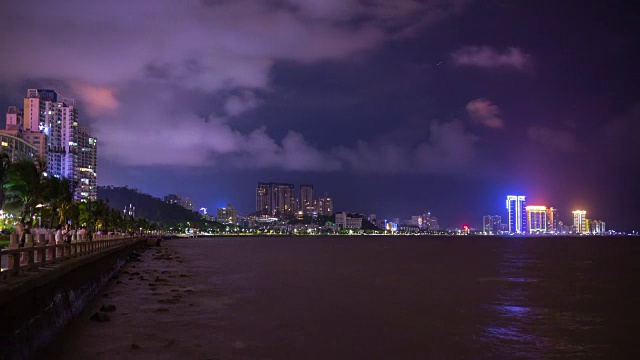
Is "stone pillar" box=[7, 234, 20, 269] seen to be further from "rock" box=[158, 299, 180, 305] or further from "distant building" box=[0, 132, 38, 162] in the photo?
"distant building" box=[0, 132, 38, 162]

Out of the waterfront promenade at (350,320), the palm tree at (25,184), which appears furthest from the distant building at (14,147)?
the waterfront promenade at (350,320)

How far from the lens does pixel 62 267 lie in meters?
18.8

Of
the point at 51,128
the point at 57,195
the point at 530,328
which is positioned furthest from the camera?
the point at 51,128

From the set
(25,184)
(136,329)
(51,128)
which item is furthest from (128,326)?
(51,128)

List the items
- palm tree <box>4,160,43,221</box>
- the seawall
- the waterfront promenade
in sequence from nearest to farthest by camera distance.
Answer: the seawall
the waterfront promenade
palm tree <box>4,160,43,221</box>

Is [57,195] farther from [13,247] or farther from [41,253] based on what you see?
[13,247]

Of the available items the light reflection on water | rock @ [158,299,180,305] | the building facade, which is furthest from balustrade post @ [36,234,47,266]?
the building facade

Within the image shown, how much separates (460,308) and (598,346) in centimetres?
968

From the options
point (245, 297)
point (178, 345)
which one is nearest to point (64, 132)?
point (245, 297)

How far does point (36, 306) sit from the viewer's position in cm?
1497

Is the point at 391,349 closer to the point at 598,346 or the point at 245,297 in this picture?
the point at 598,346

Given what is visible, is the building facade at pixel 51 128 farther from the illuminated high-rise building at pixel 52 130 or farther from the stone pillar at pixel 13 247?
the stone pillar at pixel 13 247

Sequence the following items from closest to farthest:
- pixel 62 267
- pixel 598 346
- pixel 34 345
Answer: pixel 34 345 < pixel 62 267 < pixel 598 346

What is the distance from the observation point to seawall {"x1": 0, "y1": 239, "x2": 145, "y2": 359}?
1204cm
